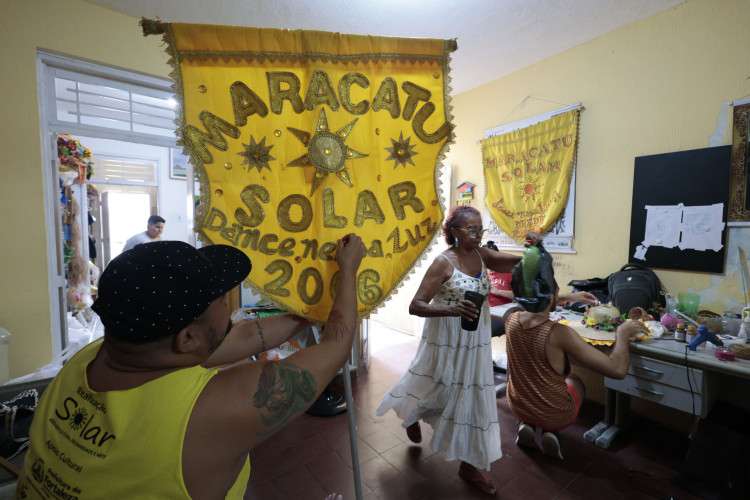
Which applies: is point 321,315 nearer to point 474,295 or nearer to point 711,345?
point 474,295

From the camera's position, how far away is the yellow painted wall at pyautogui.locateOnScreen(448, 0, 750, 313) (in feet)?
7.21

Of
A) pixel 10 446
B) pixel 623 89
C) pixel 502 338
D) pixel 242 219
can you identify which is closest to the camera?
pixel 242 219

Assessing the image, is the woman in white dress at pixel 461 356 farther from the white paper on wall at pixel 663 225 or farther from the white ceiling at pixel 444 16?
the white ceiling at pixel 444 16

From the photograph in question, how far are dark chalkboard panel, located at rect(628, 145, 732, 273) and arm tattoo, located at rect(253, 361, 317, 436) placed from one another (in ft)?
9.48

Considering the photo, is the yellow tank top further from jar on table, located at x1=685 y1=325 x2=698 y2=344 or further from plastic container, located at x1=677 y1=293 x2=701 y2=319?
plastic container, located at x1=677 y1=293 x2=701 y2=319

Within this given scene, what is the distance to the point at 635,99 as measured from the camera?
8.48 feet

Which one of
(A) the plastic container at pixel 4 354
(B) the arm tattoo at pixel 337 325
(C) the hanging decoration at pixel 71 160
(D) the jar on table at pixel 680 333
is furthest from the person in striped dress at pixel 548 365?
(C) the hanging decoration at pixel 71 160

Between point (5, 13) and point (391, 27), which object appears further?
point (391, 27)

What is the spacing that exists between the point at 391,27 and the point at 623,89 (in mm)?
1918

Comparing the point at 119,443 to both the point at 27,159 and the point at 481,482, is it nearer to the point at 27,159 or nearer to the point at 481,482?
the point at 481,482

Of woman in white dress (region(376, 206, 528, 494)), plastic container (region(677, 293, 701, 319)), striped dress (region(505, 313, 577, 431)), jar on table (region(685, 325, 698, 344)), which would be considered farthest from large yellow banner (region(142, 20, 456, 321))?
plastic container (region(677, 293, 701, 319))

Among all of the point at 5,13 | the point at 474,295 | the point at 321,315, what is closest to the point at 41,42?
the point at 5,13

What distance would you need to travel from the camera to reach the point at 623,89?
8.68ft

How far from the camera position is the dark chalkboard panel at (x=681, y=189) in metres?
2.23
